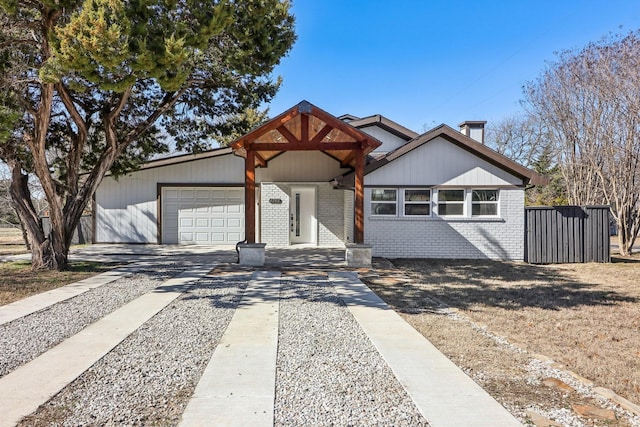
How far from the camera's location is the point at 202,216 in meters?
14.4

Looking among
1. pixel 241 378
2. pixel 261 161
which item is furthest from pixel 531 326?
pixel 261 161

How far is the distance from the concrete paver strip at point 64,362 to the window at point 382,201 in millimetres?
7360

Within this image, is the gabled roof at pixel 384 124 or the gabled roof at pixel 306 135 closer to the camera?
the gabled roof at pixel 306 135

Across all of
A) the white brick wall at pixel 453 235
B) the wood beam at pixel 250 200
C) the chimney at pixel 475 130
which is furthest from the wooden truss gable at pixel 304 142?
the chimney at pixel 475 130

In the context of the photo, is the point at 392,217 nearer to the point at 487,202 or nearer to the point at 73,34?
the point at 487,202

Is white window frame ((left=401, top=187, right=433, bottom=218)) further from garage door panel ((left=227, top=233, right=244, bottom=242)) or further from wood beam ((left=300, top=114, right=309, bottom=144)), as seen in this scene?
garage door panel ((left=227, top=233, right=244, bottom=242))

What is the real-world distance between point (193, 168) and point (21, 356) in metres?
11.3

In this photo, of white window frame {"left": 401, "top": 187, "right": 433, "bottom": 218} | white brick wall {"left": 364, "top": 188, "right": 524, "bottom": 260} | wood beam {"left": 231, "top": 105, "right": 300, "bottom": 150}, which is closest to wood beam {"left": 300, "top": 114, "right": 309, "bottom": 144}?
wood beam {"left": 231, "top": 105, "right": 300, "bottom": 150}

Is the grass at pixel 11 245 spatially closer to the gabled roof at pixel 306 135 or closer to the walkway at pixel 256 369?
the walkway at pixel 256 369

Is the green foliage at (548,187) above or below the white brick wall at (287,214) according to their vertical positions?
above

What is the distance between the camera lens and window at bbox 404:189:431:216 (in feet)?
37.9

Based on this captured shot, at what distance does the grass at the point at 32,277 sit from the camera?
6.55 m

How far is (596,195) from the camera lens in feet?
45.3

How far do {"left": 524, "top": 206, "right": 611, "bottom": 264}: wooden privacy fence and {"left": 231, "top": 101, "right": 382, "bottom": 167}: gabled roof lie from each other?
613cm
